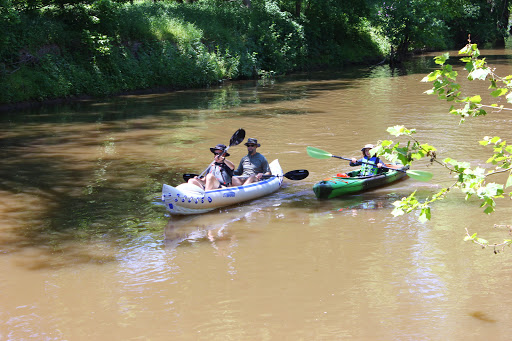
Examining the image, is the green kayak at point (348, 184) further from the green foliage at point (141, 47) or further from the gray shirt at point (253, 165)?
the green foliage at point (141, 47)

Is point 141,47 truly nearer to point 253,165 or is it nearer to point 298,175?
point 253,165

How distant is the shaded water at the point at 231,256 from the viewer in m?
6.23

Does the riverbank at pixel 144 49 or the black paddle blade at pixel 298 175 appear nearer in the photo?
the black paddle blade at pixel 298 175

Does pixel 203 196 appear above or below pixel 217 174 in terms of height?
below

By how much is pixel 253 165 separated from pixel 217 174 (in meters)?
0.93

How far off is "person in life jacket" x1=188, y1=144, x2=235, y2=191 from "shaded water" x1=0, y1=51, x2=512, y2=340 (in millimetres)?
516

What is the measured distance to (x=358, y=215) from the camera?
388 inches

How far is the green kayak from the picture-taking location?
10.8 meters

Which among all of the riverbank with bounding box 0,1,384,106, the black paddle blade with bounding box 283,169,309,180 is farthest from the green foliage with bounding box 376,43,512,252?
the riverbank with bounding box 0,1,384,106

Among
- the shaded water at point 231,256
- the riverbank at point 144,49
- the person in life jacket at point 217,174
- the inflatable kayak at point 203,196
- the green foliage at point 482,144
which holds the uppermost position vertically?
the riverbank at point 144,49

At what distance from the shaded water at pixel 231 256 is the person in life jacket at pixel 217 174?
52 centimetres

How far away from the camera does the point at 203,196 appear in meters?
10.1

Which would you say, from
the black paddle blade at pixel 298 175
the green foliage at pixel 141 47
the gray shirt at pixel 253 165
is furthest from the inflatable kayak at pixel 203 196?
the green foliage at pixel 141 47

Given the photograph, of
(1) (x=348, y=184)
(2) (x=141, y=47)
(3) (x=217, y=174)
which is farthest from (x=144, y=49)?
(1) (x=348, y=184)
